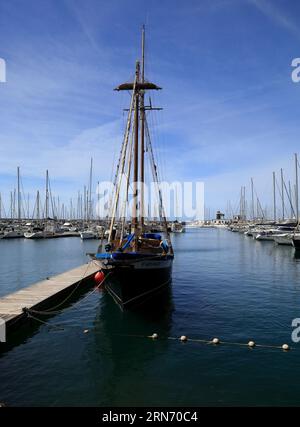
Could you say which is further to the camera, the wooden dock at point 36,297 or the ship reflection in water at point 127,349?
the wooden dock at point 36,297

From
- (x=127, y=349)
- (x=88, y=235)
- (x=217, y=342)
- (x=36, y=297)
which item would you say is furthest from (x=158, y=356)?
(x=88, y=235)

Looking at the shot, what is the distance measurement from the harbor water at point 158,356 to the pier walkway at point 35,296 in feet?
3.24

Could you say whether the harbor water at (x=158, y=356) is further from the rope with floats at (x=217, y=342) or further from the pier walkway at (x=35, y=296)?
the pier walkway at (x=35, y=296)

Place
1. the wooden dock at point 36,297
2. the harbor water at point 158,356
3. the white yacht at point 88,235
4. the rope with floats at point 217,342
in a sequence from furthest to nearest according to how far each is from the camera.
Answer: the white yacht at point 88,235 < the wooden dock at point 36,297 < the rope with floats at point 217,342 < the harbor water at point 158,356

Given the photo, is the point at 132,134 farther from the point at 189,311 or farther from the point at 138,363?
the point at 138,363

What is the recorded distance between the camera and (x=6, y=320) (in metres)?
16.4

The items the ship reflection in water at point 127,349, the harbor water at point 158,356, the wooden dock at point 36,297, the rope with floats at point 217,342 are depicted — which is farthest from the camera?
the wooden dock at point 36,297

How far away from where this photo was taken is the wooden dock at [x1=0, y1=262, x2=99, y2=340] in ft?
57.4

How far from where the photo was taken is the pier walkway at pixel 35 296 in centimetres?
1753

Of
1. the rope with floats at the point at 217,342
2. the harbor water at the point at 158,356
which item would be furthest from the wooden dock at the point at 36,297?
the rope with floats at the point at 217,342

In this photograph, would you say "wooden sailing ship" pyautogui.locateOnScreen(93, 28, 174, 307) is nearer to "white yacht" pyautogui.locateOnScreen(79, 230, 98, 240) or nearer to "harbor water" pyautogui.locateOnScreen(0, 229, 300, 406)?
"harbor water" pyautogui.locateOnScreen(0, 229, 300, 406)
